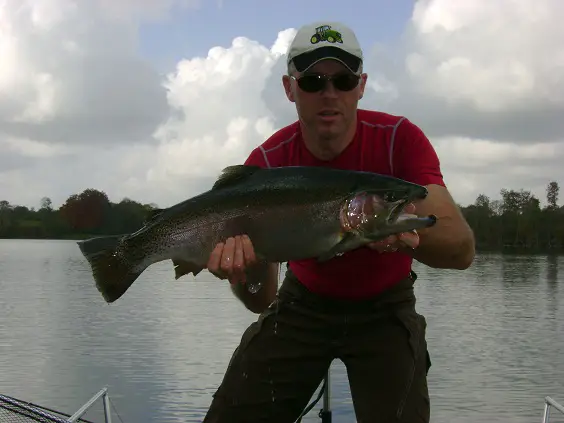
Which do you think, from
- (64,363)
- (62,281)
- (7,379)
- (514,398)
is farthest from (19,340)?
(62,281)

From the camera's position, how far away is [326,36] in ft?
→ 16.0

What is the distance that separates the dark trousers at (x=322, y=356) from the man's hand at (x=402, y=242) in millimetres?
888

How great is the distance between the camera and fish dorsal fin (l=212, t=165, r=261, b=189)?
466cm

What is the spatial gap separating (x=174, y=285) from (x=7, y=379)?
30.2 m

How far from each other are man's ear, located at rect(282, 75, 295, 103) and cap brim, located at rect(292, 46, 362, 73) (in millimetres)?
265

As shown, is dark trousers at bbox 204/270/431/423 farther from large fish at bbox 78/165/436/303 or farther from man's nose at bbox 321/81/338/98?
man's nose at bbox 321/81/338/98

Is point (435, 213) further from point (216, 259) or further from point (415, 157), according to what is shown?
point (216, 259)

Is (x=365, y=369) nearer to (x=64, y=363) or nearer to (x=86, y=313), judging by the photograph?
(x=64, y=363)

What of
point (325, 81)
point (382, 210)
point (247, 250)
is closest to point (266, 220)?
point (247, 250)

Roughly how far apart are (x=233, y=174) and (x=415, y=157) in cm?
122

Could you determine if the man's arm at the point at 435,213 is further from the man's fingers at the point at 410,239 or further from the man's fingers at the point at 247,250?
the man's fingers at the point at 247,250

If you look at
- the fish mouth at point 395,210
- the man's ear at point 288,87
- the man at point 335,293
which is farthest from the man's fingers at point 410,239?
the man's ear at point 288,87

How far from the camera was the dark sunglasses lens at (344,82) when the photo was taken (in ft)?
15.8

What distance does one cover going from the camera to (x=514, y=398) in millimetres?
18188
